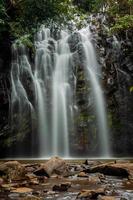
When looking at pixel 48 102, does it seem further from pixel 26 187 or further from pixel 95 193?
pixel 95 193

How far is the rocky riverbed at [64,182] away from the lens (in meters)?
7.03

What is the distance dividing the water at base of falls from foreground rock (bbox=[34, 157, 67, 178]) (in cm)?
701

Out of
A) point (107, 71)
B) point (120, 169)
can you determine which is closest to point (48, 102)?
point (107, 71)

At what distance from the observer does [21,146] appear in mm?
18578

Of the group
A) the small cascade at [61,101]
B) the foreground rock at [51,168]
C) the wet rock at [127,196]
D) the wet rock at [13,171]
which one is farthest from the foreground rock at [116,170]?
the small cascade at [61,101]

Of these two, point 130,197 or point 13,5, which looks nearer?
point 130,197

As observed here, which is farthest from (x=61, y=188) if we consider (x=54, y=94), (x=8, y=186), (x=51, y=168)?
(x=54, y=94)

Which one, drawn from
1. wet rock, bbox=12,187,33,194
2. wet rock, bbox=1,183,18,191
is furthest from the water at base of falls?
wet rock, bbox=12,187,33,194

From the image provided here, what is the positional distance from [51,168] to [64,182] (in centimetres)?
149

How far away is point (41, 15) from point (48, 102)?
609 centimetres

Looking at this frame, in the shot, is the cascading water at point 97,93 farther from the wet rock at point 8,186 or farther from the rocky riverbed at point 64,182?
→ the wet rock at point 8,186

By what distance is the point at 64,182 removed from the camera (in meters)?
8.62

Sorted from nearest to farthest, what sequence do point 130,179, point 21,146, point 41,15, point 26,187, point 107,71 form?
point 26,187, point 130,179, point 21,146, point 107,71, point 41,15

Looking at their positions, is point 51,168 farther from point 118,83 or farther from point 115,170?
point 118,83
